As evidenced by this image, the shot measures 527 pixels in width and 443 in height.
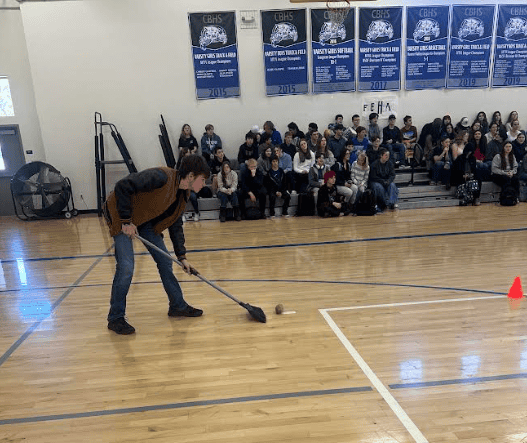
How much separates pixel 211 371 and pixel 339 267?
2.77 metres

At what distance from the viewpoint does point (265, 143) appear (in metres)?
9.66

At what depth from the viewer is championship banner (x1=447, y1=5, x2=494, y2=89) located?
10.5m

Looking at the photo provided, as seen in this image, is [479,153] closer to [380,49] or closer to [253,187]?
[380,49]

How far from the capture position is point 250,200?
8859 millimetres

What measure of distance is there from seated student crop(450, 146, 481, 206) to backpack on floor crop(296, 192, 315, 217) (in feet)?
11.4

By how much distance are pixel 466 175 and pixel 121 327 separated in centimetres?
850

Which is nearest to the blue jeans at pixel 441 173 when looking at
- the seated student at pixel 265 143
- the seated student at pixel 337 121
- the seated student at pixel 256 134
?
the seated student at pixel 337 121

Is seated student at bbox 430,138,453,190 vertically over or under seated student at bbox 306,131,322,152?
under

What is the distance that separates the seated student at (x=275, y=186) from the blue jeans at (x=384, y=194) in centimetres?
189

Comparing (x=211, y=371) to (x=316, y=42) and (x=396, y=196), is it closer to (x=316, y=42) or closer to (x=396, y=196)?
(x=396, y=196)

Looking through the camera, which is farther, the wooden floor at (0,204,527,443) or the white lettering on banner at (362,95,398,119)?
the white lettering on banner at (362,95,398,119)

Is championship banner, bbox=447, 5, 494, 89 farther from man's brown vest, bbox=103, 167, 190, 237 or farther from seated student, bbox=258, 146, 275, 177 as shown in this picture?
man's brown vest, bbox=103, 167, 190, 237

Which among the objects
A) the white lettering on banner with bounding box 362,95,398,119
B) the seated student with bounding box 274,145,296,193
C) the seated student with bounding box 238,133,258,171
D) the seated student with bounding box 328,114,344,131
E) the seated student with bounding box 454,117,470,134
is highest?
the white lettering on banner with bounding box 362,95,398,119

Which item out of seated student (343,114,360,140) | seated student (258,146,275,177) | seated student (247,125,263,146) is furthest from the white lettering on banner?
seated student (258,146,275,177)
